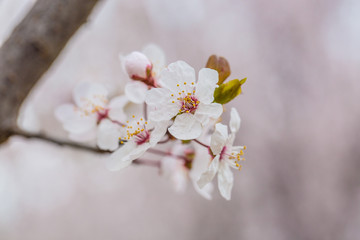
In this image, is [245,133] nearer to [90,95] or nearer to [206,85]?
[90,95]

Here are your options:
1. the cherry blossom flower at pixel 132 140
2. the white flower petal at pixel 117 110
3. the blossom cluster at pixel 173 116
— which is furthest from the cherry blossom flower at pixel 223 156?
the white flower petal at pixel 117 110

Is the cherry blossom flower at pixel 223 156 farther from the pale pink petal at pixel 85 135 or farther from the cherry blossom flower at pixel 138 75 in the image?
the pale pink petal at pixel 85 135

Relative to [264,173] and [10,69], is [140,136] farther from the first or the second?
[264,173]

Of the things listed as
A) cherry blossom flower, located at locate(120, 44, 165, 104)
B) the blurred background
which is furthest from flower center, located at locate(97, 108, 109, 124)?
the blurred background

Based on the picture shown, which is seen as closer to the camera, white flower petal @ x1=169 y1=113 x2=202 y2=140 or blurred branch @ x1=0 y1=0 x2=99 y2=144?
white flower petal @ x1=169 y1=113 x2=202 y2=140

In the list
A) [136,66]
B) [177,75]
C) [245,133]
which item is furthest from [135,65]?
[245,133]

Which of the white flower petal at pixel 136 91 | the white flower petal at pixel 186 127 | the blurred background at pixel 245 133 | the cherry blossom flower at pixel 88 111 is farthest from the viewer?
the blurred background at pixel 245 133

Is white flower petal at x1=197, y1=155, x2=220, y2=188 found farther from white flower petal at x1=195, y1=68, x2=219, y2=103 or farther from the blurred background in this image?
the blurred background

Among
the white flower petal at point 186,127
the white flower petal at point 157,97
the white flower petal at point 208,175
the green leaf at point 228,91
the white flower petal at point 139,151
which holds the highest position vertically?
the green leaf at point 228,91
